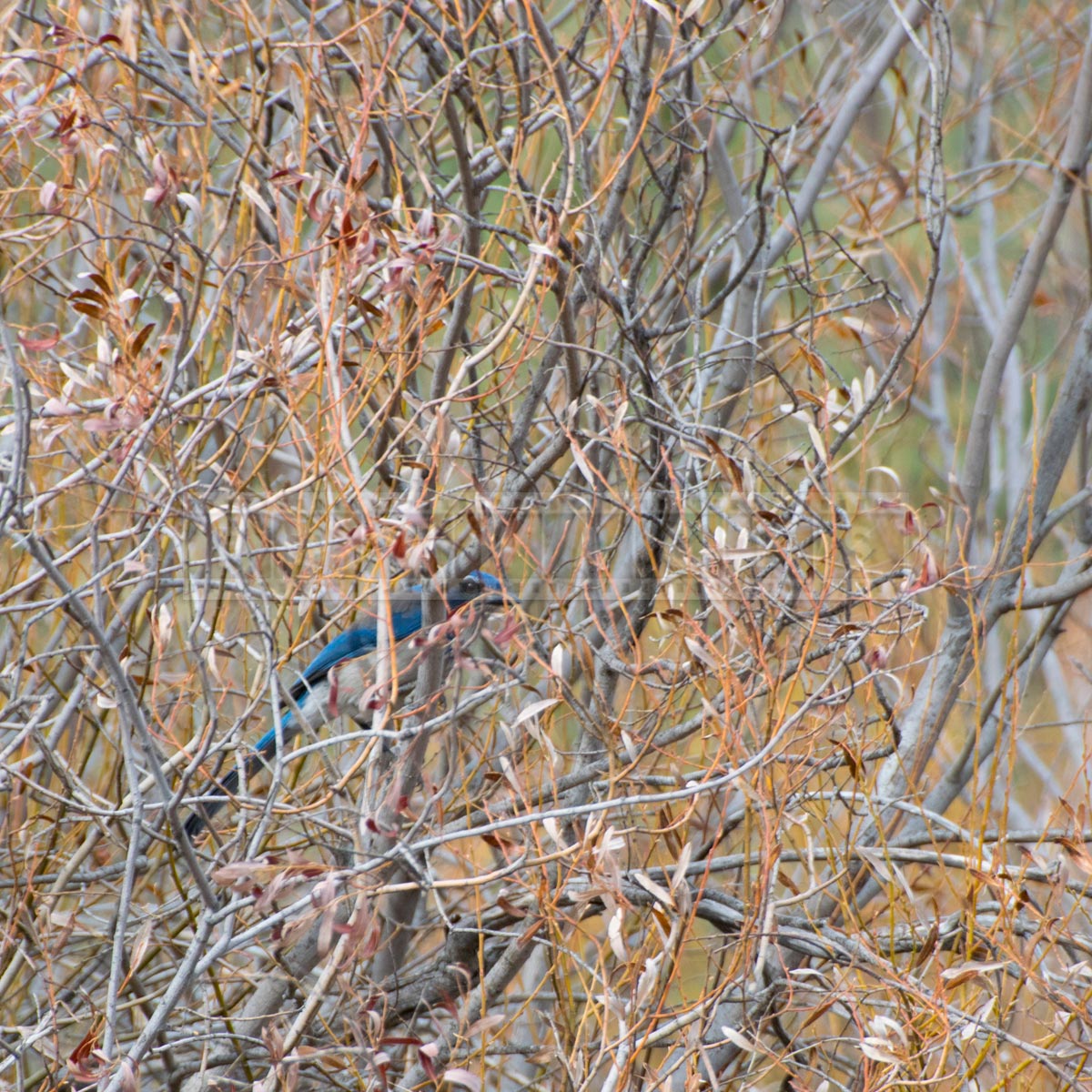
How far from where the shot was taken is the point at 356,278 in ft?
7.95

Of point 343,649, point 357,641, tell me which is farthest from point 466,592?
point 343,649

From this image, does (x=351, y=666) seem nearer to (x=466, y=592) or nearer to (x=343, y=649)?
(x=343, y=649)

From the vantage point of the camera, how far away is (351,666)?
4270mm

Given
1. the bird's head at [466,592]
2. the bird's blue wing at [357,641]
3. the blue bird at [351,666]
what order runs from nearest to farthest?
the blue bird at [351,666], the bird's head at [466,592], the bird's blue wing at [357,641]

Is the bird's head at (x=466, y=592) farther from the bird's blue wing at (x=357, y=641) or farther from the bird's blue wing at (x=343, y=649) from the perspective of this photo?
the bird's blue wing at (x=343, y=649)

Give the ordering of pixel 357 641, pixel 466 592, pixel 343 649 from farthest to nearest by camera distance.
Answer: pixel 343 649 < pixel 357 641 < pixel 466 592

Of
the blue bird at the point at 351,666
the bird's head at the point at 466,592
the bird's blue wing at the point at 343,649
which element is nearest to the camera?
the blue bird at the point at 351,666

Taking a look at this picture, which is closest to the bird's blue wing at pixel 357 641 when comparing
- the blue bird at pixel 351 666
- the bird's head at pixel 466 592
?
the blue bird at pixel 351 666

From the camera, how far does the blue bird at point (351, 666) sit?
8.91 feet

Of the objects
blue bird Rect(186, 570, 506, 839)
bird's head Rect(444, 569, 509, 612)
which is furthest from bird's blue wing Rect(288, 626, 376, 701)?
bird's head Rect(444, 569, 509, 612)

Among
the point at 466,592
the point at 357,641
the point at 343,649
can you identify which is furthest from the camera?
the point at 343,649

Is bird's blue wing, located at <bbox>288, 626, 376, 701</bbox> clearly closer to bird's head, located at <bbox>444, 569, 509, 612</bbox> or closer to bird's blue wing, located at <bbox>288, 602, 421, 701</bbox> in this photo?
bird's blue wing, located at <bbox>288, 602, 421, 701</bbox>

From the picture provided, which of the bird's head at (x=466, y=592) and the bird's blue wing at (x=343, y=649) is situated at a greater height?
the bird's head at (x=466, y=592)

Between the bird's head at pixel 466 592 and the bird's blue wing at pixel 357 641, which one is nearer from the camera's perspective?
the bird's head at pixel 466 592
